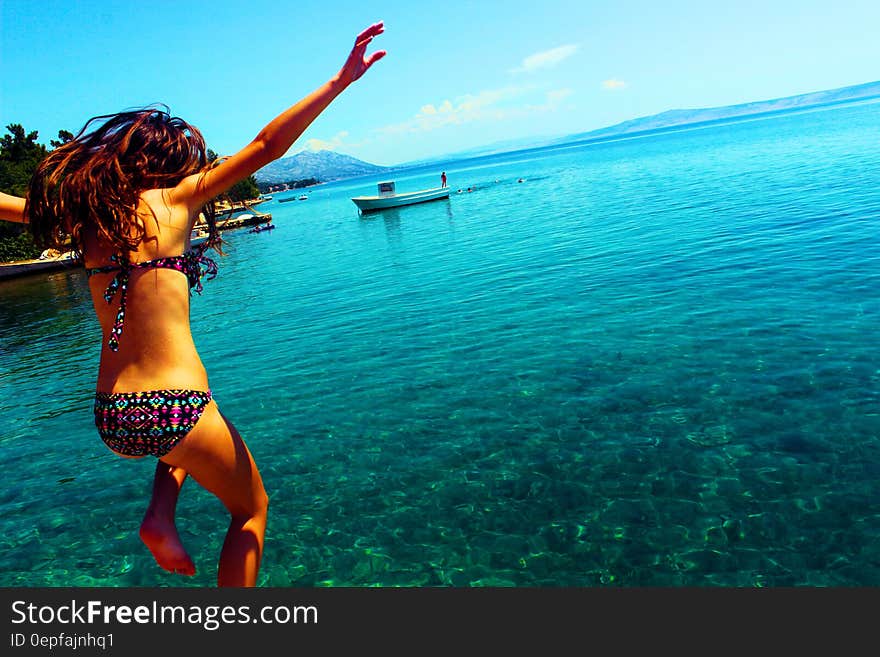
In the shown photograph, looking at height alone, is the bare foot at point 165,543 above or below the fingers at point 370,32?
below

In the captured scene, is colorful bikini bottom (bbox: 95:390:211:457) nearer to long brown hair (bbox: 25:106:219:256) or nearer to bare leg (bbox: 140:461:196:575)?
bare leg (bbox: 140:461:196:575)

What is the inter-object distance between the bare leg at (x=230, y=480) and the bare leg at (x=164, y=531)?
161mm

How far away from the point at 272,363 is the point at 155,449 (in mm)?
12584

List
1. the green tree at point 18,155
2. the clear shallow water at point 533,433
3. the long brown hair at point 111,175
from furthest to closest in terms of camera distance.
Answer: the green tree at point 18,155
the clear shallow water at point 533,433
the long brown hair at point 111,175

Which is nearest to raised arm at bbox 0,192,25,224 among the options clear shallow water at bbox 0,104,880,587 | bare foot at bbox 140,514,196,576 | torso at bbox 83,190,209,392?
torso at bbox 83,190,209,392

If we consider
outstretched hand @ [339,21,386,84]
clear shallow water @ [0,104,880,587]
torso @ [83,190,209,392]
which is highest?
outstretched hand @ [339,21,386,84]

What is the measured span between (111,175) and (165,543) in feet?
5.67

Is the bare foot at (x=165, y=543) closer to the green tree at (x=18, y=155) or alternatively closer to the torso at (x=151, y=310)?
the torso at (x=151, y=310)

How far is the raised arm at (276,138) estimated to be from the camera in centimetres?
271

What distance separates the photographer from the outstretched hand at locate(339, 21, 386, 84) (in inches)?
116

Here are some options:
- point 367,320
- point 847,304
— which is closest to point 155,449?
point 847,304

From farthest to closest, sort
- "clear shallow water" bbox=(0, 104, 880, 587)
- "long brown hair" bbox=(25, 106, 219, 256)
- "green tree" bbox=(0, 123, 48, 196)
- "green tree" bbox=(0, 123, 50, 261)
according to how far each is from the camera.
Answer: "green tree" bbox=(0, 123, 48, 196) < "green tree" bbox=(0, 123, 50, 261) < "clear shallow water" bbox=(0, 104, 880, 587) < "long brown hair" bbox=(25, 106, 219, 256)

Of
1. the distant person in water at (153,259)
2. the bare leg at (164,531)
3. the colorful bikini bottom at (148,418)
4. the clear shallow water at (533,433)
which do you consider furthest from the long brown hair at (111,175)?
the clear shallow water at (533,433)

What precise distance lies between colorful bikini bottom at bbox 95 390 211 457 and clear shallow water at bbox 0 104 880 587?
13.8ft
